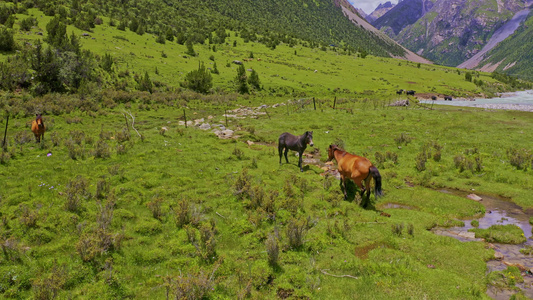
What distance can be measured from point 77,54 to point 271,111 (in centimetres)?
2691

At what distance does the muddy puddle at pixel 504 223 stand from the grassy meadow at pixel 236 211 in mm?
360

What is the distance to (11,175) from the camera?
12.0 meters

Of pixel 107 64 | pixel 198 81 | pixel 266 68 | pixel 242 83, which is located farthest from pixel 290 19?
pixel 107 64

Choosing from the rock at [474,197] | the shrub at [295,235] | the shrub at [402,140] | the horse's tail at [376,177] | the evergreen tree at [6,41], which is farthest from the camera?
the evergreen tree at [6,41]

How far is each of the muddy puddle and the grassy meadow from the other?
0.36 meters

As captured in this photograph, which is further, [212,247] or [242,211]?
[242,211]

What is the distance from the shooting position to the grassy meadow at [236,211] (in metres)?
6.76

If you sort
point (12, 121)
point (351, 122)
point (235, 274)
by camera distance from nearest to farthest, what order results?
point (235, 274), point (12, 121), point (351, 122)

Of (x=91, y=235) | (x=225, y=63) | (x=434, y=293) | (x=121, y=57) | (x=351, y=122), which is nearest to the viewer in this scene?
(x=434, y=293)

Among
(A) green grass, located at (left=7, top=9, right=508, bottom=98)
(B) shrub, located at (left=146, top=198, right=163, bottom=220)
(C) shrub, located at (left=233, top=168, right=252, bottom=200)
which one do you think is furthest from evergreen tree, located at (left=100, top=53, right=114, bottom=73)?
(B) shrub, located at (left=146, top=198, right=163, bottom=220)

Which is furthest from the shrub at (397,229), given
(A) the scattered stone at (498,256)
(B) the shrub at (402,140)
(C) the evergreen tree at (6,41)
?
(C) the evergreen tree at (6,41)

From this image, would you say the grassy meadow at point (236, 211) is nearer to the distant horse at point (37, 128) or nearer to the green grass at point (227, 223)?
the green grass at point (227, 223)

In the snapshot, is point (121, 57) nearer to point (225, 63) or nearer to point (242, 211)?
point (225, 63)

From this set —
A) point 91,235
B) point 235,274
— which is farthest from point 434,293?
point 91,235
